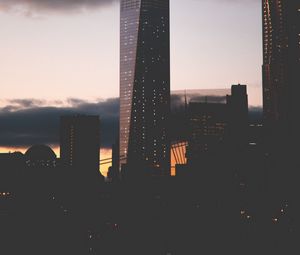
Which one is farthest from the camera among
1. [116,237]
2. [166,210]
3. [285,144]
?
[285,144]

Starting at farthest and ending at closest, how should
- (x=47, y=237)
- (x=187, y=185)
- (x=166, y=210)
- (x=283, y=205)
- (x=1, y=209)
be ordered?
1. (x=187, y=185)
2. (x=1, y=209)
3. (x=166, y=210)
4. (x=283, y=205)
5. (x=47, y=237)

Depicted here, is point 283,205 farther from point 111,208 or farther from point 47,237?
point 47,237

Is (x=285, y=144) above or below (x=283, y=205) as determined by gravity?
above

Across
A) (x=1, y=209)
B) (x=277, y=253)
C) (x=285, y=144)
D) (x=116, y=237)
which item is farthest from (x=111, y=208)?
(x=277, y=253)

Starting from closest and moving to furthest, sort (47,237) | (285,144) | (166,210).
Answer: (47,237)
(166,210)
(285,144)

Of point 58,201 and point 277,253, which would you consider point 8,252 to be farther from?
point 58,201

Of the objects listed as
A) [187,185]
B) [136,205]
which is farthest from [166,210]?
[187,185]

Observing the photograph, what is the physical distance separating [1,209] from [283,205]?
234 ft

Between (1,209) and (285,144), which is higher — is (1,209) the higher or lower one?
the lower one

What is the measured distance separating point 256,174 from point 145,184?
53.1 m

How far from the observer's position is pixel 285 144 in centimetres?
16300

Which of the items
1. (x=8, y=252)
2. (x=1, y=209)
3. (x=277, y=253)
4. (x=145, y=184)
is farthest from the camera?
(x=145, y=184)

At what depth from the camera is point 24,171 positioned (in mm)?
194500

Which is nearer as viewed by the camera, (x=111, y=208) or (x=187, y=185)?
(x=111, y=208)
